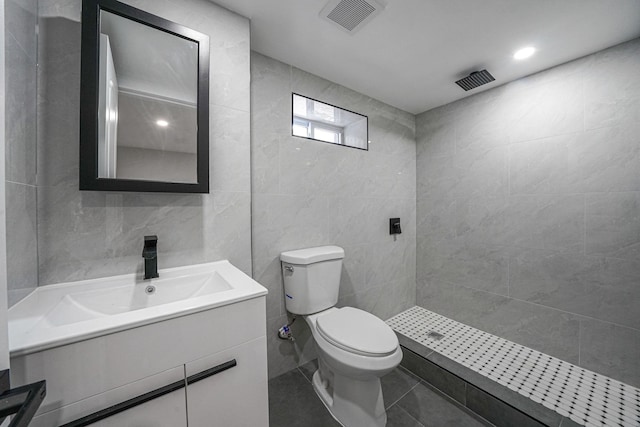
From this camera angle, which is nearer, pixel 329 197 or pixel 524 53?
pixel 524 53

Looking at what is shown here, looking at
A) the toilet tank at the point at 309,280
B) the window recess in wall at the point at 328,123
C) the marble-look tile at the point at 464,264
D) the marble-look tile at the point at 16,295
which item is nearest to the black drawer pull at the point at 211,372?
the marble-look tile at the point at 16,295

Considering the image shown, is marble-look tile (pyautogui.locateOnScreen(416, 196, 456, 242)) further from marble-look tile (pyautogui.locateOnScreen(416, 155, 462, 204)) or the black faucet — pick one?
the black faucet

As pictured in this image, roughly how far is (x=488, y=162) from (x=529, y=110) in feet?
1.42

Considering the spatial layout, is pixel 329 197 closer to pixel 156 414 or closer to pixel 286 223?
pixel 286 223

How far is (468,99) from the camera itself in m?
2.07

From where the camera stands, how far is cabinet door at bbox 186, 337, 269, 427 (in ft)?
2.37

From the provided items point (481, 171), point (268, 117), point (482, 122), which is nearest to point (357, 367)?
point (268, 117)

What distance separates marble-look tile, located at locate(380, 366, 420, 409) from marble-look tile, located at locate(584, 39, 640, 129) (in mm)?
Result: 2047

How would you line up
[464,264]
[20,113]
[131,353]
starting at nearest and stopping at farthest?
[131,353]
[20,113]
[464,264]

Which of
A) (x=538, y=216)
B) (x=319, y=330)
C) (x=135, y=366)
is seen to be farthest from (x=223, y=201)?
(x=538, y=216)

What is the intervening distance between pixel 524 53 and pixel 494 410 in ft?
7.11

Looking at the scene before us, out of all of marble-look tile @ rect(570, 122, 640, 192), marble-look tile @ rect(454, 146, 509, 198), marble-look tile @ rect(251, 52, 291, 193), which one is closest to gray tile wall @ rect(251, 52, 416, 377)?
marble-look tile @ rect(251, 52, 291, 193)

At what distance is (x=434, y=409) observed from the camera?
4.45ft

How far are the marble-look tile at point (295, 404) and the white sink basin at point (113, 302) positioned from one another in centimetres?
90
